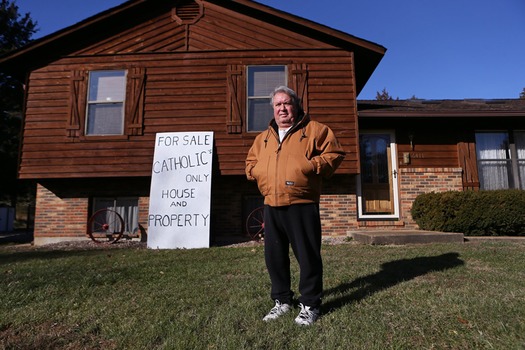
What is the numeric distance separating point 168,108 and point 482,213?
6.63m

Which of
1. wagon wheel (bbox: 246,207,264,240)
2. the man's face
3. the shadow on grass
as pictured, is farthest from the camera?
wagon wheel (bbox: 246,207,264,240)

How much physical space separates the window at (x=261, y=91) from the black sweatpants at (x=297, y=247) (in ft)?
17.1

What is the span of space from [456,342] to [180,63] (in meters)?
7.44

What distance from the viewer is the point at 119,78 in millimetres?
7934

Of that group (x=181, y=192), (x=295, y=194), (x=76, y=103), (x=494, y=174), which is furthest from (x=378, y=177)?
(x=76, y=103)

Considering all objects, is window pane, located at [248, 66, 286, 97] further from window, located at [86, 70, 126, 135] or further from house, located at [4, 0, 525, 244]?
window, located at [86, 70, 126, 135]

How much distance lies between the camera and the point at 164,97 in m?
7.71

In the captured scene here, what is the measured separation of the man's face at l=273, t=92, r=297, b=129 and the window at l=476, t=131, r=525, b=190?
7281 millimetres

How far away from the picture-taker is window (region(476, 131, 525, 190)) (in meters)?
8.06

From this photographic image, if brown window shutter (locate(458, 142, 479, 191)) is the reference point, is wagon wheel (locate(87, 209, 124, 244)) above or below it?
below

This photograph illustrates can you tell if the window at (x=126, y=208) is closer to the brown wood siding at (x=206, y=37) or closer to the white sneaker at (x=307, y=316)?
the brown wood siding at (x=206, y=37)

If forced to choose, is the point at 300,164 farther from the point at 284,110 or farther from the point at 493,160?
the point at 493,160

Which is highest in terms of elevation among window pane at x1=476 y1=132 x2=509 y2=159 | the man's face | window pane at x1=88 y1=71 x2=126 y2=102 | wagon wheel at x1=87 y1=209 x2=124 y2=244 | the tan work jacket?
window pane at x1=88 y1=71 x2=126 y2=102

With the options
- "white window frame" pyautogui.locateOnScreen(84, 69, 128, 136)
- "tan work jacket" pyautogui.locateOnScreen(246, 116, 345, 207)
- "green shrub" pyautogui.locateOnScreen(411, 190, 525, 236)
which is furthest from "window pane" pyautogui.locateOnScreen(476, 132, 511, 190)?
"white window frame" pyautogui.locateOnScreen(84, 69, 128, 136)
